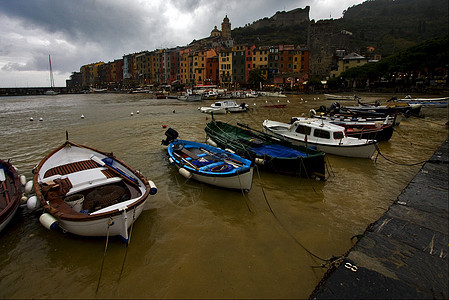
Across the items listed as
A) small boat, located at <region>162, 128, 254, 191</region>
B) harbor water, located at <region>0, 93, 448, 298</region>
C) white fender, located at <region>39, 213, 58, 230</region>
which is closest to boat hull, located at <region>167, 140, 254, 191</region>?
small boat, located at <region>162, 128, 254, 191</region>

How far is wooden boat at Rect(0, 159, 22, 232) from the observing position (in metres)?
6.51

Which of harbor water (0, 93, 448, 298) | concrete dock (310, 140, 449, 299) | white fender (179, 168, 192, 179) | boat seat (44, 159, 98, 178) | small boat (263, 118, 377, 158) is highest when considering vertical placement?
small boat (263, 118, 377, 158)

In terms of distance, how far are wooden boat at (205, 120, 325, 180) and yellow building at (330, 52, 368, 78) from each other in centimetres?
7762

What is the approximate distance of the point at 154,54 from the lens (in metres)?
115

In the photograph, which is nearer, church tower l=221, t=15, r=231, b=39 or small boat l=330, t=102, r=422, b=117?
small boat l=330, t=102, r=422, b=117

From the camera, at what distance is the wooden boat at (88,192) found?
5922 mm

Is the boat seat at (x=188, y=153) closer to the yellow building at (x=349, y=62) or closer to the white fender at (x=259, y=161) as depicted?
the white fender at (x=259, y=161)

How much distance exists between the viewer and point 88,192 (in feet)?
24.5

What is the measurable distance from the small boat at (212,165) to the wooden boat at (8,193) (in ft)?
17.2

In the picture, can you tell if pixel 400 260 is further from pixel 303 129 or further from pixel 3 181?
pixel 3 181

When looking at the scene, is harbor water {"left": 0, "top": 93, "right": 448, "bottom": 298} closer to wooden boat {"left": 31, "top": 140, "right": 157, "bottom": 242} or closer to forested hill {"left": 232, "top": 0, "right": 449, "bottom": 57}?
wooden boat {"left": 31, "top": 140, "right": 157, "bottom": 242}

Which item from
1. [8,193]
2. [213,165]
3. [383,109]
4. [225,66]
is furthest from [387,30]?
[8,193]

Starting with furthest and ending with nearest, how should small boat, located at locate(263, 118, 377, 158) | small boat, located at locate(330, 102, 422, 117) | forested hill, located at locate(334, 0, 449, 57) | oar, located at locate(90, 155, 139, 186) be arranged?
forested hill, located at locate(334, 0, 449, 57)
small boat, located at locate(330, 102, 422, 117)
small boat, located at locate(263, 118, 377, 158)
oar, located at locate(90, 155, 139, 186)

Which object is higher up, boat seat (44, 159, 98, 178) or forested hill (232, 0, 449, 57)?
forested hill (232, 0, 449, 57)
